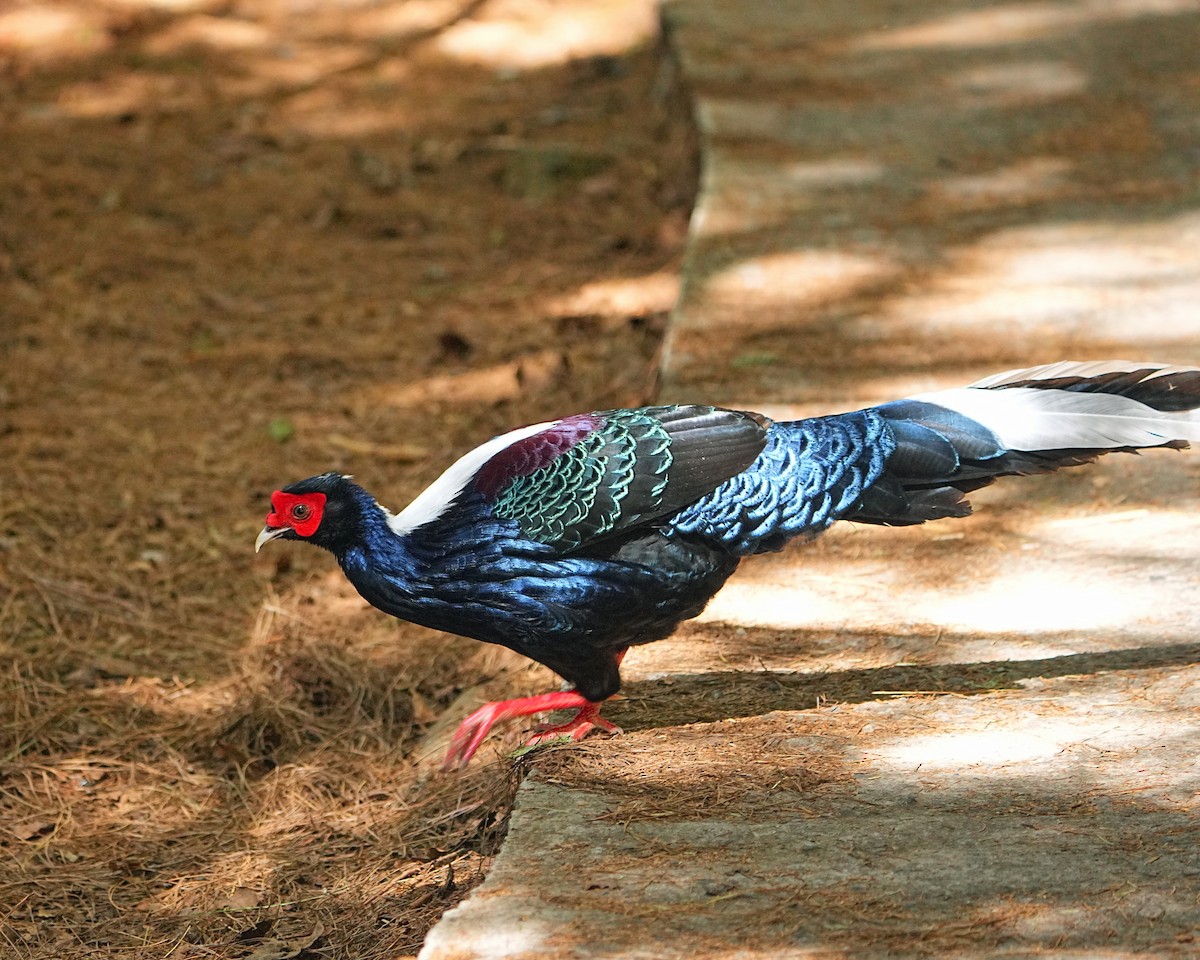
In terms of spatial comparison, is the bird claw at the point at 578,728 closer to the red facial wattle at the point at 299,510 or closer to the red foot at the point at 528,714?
the red foot at the point at 528,714

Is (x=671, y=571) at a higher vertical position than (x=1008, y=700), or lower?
higher

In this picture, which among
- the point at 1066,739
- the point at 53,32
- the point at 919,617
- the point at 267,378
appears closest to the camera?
the point at 1066,739

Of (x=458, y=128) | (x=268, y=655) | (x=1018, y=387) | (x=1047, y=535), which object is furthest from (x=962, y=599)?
(x=458, y=128)

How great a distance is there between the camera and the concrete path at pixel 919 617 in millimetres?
2631

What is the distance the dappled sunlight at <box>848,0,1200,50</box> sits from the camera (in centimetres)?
802

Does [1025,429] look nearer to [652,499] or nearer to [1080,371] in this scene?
[1080,371]

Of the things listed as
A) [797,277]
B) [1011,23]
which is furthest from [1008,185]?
[1011,23]

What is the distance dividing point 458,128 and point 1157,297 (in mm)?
4257

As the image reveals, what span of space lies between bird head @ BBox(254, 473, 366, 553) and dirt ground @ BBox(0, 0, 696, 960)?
2.43ft

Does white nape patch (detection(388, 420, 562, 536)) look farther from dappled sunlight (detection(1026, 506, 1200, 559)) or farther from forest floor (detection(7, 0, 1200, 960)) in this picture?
dappled sunlight (detection(1026, 506, 1200, 559))

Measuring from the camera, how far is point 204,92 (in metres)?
8.45

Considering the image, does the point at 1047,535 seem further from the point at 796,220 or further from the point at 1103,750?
the point at 796,220

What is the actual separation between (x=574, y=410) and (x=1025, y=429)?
245 cm

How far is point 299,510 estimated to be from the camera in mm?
3451
